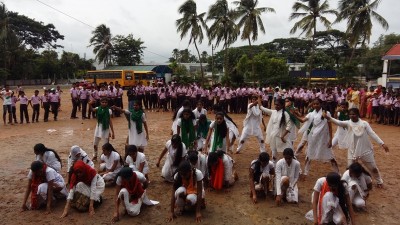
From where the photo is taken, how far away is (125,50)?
2192 inches

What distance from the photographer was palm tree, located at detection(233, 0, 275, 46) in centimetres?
2883

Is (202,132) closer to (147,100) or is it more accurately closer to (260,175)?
(260,175)

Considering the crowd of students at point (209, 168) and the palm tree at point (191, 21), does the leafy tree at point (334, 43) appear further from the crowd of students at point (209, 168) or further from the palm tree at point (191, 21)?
the crowd of students at point (209, 168)

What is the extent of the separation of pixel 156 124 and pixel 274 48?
61.0m

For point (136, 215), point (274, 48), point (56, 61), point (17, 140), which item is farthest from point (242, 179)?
point (274, 48)

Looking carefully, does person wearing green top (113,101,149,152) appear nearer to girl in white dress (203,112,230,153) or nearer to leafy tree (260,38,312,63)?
girl in white dress (203,112,230,153)

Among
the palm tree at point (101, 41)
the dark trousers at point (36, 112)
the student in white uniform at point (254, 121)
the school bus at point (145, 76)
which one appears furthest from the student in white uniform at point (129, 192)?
the palm tree at point (101, 41)

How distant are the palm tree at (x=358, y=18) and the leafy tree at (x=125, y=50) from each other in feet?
118

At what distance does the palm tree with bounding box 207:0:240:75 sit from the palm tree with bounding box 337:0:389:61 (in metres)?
8.73

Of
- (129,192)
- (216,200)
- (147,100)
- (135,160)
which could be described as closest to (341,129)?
(216,200)

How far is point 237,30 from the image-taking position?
1189 inches

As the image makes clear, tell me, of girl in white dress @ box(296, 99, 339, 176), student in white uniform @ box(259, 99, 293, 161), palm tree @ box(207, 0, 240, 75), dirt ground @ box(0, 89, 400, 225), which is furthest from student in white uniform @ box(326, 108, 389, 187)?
palm tree @ box(207, 0, 240, 75)

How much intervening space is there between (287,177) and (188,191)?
5.63 feet

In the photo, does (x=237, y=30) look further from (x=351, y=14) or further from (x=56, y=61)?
(x=56, y=61)
